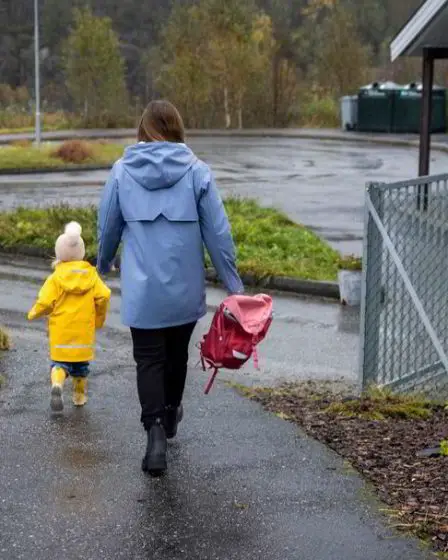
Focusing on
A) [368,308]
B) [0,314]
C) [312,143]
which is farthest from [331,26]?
[368,308]

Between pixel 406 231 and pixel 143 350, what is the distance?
206 cm

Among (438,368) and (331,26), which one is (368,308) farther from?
(331,26)

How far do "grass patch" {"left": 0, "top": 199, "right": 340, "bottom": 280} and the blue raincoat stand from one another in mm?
6556

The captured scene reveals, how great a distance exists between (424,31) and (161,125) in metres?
10.9

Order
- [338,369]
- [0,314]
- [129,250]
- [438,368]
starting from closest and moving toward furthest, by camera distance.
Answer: [129,250] → [438,368] → [338,369] → [0,314]

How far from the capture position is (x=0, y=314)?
33.7ft

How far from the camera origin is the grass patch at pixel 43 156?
1095 inches

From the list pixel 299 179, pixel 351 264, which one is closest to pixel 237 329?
pixel 351 264

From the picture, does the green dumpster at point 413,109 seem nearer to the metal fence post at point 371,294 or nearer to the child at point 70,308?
the metal fence post at point 371,294

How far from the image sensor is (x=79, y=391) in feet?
22.1

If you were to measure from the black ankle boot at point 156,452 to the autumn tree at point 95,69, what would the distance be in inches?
1667

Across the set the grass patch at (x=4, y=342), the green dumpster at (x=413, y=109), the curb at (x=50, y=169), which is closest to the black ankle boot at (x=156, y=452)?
the grass patch at (x=4, y=342)

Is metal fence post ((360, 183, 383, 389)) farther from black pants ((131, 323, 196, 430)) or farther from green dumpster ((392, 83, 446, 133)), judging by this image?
green dumpster ((392, 83, 446, 133))

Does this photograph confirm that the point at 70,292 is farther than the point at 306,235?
No
